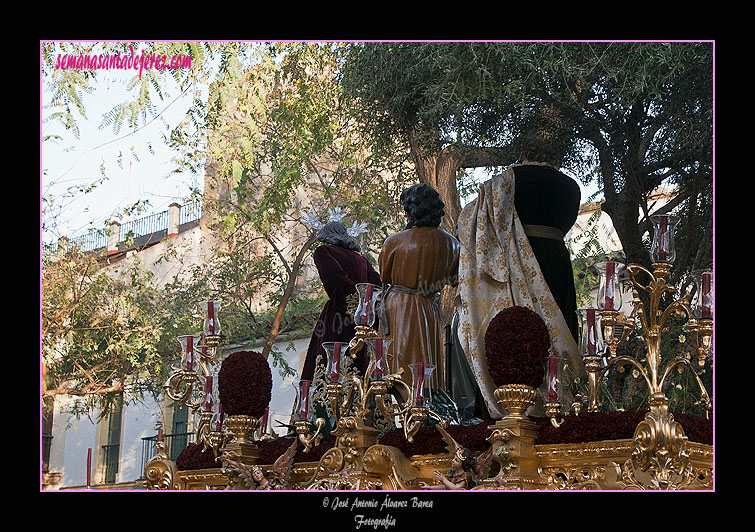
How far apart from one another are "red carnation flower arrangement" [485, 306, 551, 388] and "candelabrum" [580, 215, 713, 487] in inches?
8.1

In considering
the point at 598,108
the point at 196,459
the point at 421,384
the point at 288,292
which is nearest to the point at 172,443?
the point at 288,292

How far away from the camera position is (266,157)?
10.5 meters

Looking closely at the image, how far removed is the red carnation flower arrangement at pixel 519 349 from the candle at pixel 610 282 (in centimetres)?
29

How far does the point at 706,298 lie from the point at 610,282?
425 mm

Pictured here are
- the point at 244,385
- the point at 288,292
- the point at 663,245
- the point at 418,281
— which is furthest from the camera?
the point at 288,292

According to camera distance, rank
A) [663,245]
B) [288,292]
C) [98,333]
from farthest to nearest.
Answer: [98,333] → [288,292] → [663,245]

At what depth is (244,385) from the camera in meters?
5.41

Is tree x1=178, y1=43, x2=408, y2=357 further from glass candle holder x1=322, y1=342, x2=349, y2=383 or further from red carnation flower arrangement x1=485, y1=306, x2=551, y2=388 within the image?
red carnation flower arrangement x1=485, y1=306, x2=551, y2=388

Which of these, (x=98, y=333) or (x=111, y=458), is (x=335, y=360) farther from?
(x=111, y=458)

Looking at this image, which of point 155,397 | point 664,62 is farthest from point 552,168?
point 155,397

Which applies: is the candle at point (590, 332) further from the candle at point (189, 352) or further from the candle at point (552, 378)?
the candle at point (189, 352)

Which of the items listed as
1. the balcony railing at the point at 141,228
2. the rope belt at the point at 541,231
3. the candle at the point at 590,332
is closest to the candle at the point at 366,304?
the rope belt at the point at 541,231

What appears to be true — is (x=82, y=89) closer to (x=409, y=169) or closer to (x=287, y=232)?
(x=287, y=232)

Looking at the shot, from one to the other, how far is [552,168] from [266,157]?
5.30 m
